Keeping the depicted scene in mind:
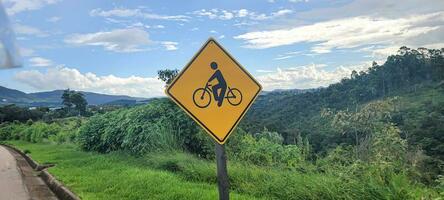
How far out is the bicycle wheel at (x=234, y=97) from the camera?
519cm

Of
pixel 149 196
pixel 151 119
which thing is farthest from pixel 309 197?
pixel 151 119

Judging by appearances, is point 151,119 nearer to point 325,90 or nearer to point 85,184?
point 85,184

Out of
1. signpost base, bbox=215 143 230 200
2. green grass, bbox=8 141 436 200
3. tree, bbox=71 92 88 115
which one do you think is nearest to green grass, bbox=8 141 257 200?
green grass, bbox=8 141 436 200

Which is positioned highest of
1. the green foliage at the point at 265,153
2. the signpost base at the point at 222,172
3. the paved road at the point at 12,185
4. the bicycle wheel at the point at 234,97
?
the bicycle wheel at the point at 234,97

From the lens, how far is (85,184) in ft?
32.2

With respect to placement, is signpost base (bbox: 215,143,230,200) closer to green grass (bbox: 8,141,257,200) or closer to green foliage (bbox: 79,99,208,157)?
green grass (bbox: 8,141,257,200)

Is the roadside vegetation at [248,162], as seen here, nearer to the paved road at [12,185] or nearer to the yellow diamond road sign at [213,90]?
the paved road at [12,185]

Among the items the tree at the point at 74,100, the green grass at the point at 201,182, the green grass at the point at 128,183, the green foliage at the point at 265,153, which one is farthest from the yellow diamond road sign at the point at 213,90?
the tree at the point at 74,100

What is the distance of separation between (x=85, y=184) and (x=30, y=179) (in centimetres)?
361

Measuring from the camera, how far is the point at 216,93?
510 cm

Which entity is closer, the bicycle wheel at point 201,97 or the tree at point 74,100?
the bicycle wheel at point 201,97

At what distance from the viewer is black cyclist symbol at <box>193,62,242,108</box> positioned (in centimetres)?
507

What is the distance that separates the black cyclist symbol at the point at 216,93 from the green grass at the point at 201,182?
225cm

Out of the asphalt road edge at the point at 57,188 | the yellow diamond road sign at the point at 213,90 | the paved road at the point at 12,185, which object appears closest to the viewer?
the yellow diamond road sign at the point at 213,90
